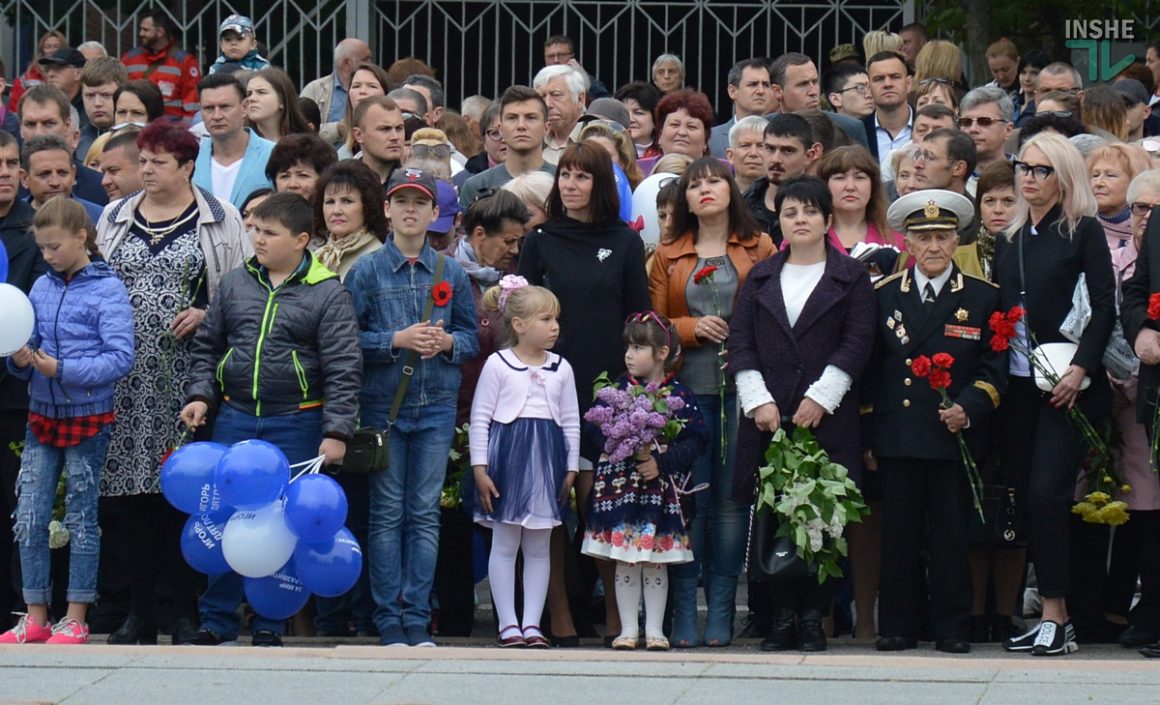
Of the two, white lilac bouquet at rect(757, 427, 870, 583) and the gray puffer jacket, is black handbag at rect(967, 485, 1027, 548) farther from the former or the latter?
the gray puffer jacket

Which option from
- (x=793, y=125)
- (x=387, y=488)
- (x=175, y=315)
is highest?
(x=793, y=125)

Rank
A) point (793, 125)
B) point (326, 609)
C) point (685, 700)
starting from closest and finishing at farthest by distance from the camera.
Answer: point (685, 700), point (326, 609), point (793, 125)

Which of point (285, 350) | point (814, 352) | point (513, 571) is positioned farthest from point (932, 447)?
point (285, 350)

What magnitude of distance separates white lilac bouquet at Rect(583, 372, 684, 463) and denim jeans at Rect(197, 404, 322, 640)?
119 centimetres

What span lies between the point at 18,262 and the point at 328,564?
215 cm

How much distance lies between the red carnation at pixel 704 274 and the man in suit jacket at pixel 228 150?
7.82ft

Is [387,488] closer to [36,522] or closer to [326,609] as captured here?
[326,609]

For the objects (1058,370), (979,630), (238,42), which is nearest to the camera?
(1058,370)

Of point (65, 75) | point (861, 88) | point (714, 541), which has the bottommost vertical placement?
point (714, 541)

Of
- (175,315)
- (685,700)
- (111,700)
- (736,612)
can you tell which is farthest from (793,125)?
(111,700)

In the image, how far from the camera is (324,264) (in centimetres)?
945

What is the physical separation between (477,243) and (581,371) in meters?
0.90

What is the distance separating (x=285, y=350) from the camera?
348 inches

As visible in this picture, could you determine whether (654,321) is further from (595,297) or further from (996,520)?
(996,520)
